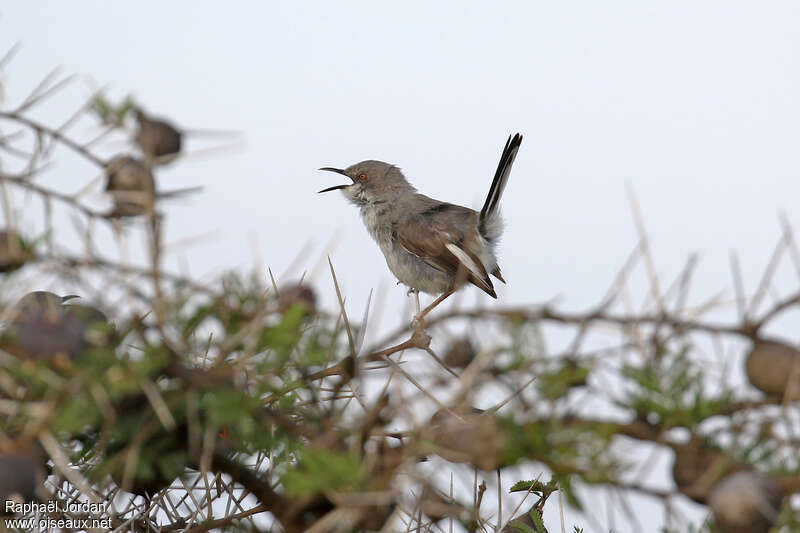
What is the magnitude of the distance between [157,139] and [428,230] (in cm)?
584

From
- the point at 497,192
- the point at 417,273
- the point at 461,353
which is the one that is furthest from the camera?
the point at 417,273

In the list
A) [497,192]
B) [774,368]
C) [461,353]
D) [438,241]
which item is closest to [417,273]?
[438,241]

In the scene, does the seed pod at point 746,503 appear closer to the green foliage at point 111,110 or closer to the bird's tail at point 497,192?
the green foliage at point 111,110

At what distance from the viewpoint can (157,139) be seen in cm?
180

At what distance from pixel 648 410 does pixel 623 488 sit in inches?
6.6

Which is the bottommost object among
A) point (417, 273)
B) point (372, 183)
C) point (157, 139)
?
point (417, 273)

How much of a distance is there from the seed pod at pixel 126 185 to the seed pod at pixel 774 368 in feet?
4.10

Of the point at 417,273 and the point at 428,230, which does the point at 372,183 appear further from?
the point at 417,273

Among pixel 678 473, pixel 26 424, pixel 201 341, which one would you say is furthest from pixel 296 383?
pixel 678 473

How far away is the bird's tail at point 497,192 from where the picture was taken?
266 inches

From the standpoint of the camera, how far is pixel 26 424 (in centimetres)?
186

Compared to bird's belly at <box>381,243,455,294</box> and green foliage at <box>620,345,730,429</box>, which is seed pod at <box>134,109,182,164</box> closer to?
green foliage at <box>620,345,730,429</box>

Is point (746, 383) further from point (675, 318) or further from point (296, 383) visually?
point (296, 383)

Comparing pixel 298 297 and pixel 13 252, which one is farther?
pixel 298 297
